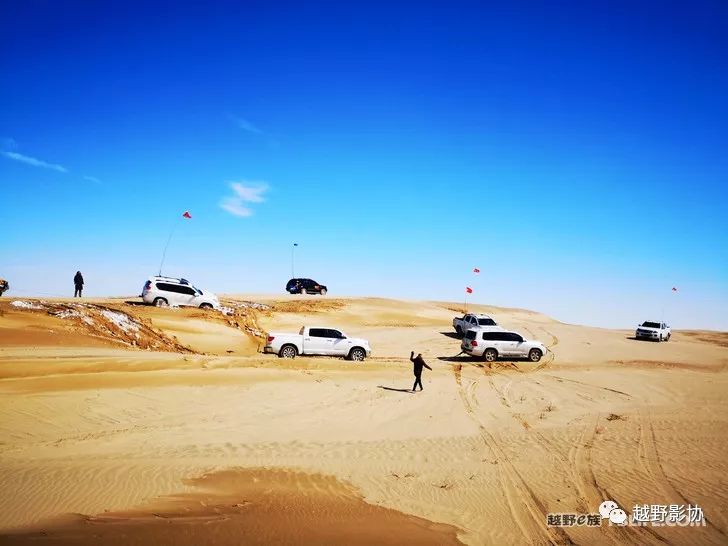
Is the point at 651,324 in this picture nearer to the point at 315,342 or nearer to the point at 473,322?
the point at 473,322

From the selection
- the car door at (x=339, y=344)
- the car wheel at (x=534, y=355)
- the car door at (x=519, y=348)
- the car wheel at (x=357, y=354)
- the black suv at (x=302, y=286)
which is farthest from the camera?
the black suv at (x=302, y=286)

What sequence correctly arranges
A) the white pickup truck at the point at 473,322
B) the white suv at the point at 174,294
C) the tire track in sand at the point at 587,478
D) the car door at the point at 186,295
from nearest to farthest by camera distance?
1. the tire track in sand at the point at 587,478
2. the white suv at the point at 174,294
3. the car door at the point at 186,295
4. the white pickup truck at the point at 473,322

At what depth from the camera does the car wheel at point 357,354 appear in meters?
23.8

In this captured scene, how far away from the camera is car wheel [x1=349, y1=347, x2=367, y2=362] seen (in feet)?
78.1

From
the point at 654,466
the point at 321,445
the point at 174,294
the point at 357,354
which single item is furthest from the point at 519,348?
the point at 174,294

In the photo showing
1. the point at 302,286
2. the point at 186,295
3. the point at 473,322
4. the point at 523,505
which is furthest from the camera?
the point at 302,286

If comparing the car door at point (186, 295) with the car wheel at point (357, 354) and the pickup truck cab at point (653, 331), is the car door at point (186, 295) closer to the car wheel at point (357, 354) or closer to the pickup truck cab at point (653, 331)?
the car wheel at point (357, 354)

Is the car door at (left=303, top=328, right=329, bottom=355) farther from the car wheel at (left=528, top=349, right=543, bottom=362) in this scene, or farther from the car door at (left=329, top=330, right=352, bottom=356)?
the car wheel at (left=528, top=349, right=543, bottom=362)

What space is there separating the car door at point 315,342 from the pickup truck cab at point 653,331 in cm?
3250

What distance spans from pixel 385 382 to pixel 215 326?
13.6 m

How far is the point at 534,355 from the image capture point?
27.0 m

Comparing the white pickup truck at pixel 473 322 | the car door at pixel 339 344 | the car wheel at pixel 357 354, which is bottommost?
the car wheel at pixel 357 354

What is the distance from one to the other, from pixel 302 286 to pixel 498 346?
3148 cm

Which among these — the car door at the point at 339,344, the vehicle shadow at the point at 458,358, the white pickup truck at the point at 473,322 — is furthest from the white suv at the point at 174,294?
the white pickup truck at the point at 473,322
